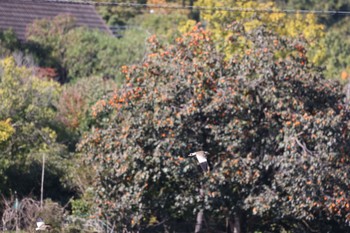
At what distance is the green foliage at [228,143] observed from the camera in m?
16.9

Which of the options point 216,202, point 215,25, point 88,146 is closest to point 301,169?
point 216,202

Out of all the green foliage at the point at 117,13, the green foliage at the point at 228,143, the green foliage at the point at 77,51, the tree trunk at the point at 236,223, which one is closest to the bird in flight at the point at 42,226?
the green foliage at the point at 228,143

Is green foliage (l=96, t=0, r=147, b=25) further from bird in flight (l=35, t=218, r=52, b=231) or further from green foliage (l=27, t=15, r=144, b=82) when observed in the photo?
bird in flight (l=35, t=218, r=52, b=231)

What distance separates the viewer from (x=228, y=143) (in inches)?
684

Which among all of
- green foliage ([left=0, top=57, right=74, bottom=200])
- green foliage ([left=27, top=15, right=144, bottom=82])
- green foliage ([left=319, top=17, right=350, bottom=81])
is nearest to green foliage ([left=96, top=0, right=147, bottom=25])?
green foliage ([left=27, top=15, right=144, bottom=82])

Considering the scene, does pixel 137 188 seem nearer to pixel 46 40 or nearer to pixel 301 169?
pixel 301 169

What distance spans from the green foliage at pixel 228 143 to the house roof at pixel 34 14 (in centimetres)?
1785

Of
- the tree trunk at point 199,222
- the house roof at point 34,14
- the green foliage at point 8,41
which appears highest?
the house roof at point 34,14

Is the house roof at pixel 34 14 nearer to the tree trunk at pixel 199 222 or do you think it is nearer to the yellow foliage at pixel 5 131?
the yellow foliage at pixel 5 131

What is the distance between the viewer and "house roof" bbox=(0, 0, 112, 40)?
36.8 meters

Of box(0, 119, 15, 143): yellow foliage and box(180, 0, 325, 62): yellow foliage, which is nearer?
box(0, 119, 15, 143): yellow foliage

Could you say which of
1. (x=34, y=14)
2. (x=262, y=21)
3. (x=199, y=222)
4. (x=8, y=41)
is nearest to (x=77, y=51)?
(x=8, y=41)

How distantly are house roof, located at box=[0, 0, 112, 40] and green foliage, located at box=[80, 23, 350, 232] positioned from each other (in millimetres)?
17851

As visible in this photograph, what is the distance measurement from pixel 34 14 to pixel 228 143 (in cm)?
2335
